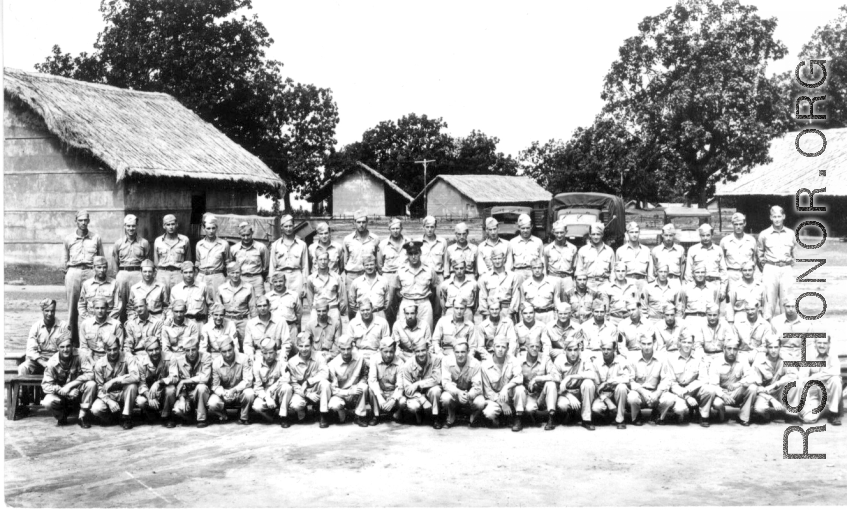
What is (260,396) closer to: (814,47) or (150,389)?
(150,389)

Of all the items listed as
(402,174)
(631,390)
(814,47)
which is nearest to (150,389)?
(631,390)

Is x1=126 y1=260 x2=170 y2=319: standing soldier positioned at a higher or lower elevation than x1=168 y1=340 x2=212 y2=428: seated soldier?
higher

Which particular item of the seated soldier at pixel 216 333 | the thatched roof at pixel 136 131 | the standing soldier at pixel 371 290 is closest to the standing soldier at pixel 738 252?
the standing soldier at pixel 371 290

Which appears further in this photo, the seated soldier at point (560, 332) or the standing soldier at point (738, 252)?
the standing soldier at point (738, 252)

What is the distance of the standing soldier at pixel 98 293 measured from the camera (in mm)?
8523

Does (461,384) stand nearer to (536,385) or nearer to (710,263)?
(536,385)

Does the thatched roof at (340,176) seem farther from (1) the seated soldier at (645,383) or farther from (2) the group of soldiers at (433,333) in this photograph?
(1) the seated soldier at (645,383)

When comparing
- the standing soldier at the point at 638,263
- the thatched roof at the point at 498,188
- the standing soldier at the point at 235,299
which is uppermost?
the thatched roof at the point at 498,188

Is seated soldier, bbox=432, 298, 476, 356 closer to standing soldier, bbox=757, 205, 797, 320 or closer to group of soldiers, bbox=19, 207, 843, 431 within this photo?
group of soldiers, bbox=19, 207, 843, 431

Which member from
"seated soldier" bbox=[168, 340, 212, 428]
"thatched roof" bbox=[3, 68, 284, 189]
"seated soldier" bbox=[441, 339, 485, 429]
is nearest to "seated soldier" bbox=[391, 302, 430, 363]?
"seated soldier" bbox=[441, 339, 485, 429]

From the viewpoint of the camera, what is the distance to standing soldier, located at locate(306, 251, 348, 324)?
29.3 ft

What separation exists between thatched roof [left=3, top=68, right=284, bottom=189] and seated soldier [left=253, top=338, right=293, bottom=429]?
649cm

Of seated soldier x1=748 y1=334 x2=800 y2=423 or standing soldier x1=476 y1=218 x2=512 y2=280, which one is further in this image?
standing soldier x1=476 y1=218 x2=512 y2=280

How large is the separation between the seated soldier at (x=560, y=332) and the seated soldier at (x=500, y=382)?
0.51 meters
